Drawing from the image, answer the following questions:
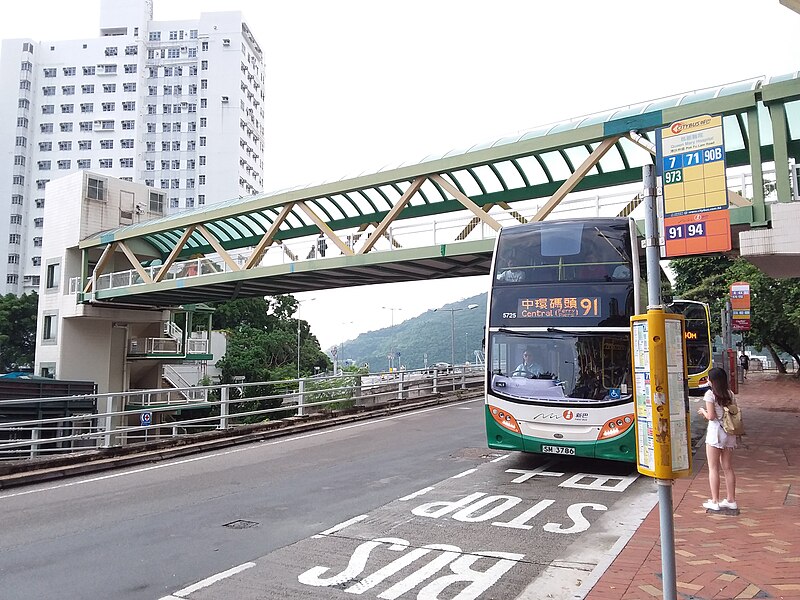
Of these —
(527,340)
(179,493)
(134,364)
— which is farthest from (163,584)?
(134,364)

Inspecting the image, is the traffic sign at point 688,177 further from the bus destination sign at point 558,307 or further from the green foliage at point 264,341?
the green foliage at point 264,341

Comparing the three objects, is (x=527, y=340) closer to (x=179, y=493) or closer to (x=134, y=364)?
(x=179, y=493)

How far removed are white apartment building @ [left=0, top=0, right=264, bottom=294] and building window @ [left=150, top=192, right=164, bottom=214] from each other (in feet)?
177

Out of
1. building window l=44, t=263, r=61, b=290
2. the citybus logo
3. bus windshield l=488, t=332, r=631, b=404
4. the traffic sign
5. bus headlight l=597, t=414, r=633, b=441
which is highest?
building window l=44, t=263, r=61, b=290

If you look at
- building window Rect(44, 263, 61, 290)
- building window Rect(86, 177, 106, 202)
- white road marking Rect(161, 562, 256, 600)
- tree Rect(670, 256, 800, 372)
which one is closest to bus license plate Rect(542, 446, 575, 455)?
white road marking Rect(161, 562, 256, 600)

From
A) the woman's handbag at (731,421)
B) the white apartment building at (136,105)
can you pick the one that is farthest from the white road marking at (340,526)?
the white apartment building at (136,105)

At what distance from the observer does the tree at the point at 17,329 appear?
5750 centimetres

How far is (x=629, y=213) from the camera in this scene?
15984 millimetres

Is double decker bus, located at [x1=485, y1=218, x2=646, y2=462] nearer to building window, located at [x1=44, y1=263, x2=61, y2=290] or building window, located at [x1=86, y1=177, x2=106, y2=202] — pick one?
building window, located at [x1=86, y1=177, x2=106, y2=202]

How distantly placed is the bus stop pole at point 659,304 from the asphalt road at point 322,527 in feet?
5.04

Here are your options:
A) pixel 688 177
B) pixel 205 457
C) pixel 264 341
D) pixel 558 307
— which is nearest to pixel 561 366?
pixel 558 307

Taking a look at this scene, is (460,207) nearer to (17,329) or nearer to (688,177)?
(688,177)

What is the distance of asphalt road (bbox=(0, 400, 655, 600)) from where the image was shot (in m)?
5.79

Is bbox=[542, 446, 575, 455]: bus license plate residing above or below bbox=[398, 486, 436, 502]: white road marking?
above
